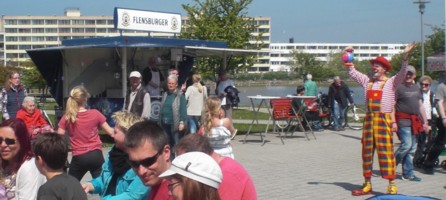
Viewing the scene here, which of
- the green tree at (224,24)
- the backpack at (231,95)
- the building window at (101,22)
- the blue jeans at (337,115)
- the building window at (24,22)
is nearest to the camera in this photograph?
the backpack at (231,95)

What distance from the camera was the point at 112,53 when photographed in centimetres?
1852

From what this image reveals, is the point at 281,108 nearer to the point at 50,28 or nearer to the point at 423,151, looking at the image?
the point at 423,151

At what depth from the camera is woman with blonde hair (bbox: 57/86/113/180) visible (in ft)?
25.7

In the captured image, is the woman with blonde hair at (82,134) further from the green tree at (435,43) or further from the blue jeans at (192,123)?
the green tree at (435,43)

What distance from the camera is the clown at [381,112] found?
9.05 m

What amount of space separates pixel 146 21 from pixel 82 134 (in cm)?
1172

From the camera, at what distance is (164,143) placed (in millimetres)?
3822

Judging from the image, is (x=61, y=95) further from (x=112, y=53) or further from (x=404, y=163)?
(x=404, y=163)

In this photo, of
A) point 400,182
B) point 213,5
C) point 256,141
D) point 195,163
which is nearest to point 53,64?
point 256,141

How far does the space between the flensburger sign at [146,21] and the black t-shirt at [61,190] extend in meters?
14.3

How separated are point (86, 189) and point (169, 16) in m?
15.7

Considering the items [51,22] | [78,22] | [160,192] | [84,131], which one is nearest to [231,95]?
[84,131]

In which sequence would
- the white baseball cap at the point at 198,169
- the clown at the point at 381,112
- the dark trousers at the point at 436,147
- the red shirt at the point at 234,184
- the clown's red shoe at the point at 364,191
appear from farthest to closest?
the dark trousers at the point at 436,147
the clown's red shoe at the point at 364,191
the clown at the point at 381,112
the red shirt at the point at 234,184
the white baseball cap at the point at 198,169

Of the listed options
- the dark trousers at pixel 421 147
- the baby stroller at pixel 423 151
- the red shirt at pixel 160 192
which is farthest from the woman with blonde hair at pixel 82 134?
the baby stroller at pixel 423 151
